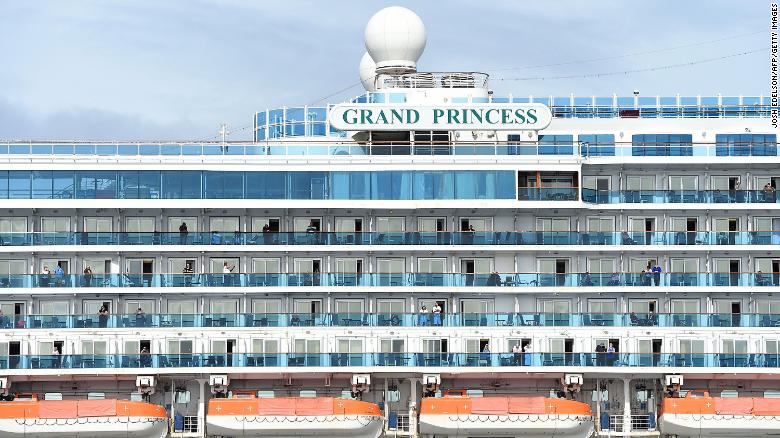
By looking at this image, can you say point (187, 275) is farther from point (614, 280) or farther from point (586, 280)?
point (614, 280)

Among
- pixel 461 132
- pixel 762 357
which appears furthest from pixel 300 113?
pixel 762 357

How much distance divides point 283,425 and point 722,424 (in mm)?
21950

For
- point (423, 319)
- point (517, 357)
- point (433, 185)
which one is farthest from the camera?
point (433, 185)

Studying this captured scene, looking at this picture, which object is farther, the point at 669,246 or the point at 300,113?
the point at 300,113

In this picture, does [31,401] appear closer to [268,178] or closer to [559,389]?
[268,178]

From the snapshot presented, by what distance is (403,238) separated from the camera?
102812 mm

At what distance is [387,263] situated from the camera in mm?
103500

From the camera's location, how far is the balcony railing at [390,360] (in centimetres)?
9962

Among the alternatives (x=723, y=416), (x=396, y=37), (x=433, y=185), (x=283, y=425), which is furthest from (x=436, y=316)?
(x=396, y=37)

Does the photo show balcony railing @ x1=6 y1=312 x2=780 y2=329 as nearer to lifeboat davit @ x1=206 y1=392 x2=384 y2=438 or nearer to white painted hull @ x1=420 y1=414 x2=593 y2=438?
lifeboat davit @ x1=206 y1=392 x2=384 y2=438

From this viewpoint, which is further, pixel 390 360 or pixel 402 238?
pixel 402 238

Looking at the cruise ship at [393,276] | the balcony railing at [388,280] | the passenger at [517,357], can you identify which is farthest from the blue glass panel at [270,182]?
the passenger at [517,357]

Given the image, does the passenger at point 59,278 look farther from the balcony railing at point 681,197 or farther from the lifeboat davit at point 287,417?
the balcony railing at point 681,197

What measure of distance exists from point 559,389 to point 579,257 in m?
7.13
